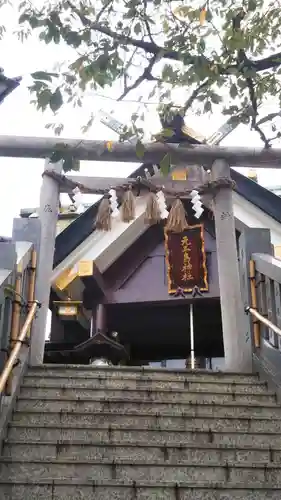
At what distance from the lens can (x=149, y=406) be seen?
5.07m

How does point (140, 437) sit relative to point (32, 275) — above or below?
below

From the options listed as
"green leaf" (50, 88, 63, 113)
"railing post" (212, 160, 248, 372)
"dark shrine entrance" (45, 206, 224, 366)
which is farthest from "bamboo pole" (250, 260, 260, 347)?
"dark shrine entrance" (45, 206, 224, 366)

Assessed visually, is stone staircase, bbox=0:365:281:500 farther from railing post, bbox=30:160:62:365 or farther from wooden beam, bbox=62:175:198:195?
wooden beam, bbox=62:175:198:195

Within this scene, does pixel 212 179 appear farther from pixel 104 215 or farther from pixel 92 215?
pixel 92 215

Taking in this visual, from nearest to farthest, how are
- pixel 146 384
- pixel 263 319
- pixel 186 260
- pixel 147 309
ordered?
pixel 146 384 → pixel 263 319 → pixel 186 260 → pixel 147 309

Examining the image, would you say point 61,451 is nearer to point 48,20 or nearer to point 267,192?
point 48,20

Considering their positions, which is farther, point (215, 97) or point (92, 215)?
point (92, 215)

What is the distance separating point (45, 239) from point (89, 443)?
3.91 meters

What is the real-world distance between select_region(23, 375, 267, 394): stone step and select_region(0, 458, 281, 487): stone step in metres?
1.26

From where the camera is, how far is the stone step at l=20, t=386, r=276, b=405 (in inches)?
203

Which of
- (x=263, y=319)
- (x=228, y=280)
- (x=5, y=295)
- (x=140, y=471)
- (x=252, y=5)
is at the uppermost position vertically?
(x=252, y=5)

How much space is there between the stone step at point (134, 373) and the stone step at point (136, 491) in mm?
1894

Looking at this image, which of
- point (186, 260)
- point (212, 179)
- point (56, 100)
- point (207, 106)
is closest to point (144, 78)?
point (207, 106)

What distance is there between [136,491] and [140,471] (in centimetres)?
29
